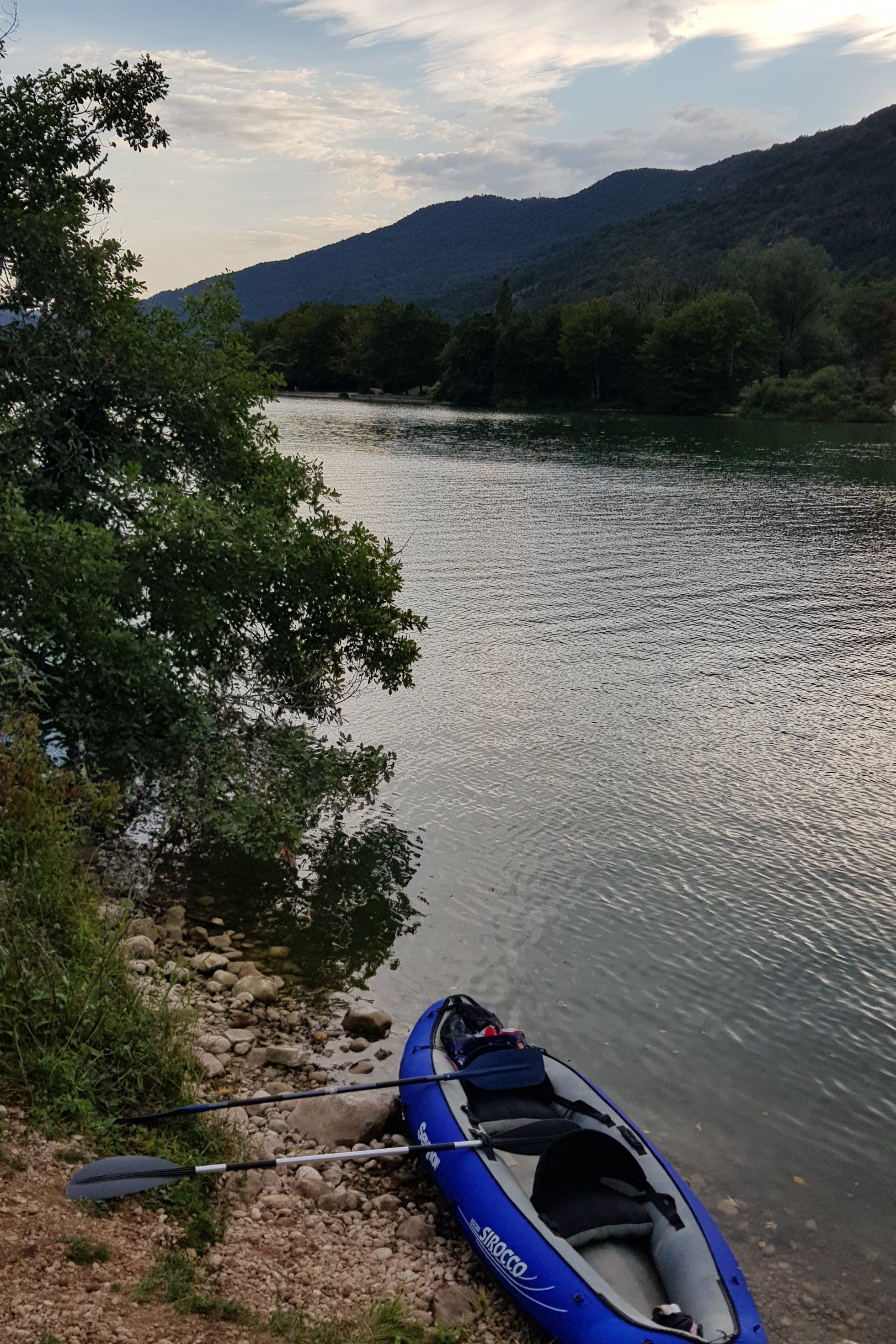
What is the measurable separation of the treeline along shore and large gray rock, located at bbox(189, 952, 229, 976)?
87658mm

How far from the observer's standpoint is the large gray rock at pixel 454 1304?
673 cm

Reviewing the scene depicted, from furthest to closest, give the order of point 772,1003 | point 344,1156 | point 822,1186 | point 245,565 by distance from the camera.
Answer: point 245,565 < point 772,1003 < point 822,1186 < point 344,1156

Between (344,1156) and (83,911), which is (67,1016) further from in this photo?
(344,1156)

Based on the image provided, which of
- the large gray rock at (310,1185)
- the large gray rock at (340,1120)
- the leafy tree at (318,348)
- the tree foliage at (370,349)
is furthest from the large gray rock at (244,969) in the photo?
the leafy tree at (318,348)

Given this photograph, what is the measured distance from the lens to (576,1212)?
7320 millimetres

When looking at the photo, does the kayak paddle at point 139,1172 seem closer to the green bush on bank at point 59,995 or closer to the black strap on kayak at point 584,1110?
the green bush on bank at point 59,995

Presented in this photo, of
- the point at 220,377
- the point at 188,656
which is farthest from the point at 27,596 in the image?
the point at 220,377

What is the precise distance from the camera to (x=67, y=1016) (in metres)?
7.75

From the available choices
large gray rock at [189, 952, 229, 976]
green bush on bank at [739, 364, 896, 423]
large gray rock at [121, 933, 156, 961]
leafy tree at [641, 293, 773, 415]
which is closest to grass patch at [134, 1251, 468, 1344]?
large gray rock at [121, 933, 156, 961]

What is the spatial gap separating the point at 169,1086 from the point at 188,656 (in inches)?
277

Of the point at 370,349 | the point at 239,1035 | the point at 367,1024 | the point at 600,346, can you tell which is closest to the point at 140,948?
the point at 239,1035

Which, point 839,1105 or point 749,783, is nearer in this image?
point 839,1105

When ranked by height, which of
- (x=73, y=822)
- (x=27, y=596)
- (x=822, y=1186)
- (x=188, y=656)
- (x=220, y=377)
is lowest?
(x=822, y=1186)

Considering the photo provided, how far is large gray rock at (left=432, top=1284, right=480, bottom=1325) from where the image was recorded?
673 centimetres
